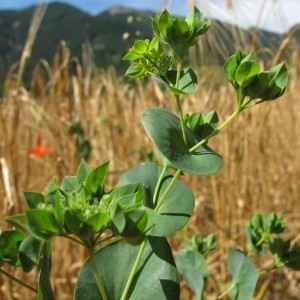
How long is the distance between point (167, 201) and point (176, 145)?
0.06 metres

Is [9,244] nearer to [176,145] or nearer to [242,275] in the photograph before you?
[176,145]

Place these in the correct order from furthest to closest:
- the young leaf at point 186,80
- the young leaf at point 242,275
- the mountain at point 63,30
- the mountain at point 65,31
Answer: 1. the mountain at point 63,30
2. the mountain at point 65,31
3. the young leaf at point 242,275
4. the young leaf at point 186,80

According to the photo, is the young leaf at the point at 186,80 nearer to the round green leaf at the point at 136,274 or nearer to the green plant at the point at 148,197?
the green plant at the point at 148,197

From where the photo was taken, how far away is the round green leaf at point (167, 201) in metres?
0.39

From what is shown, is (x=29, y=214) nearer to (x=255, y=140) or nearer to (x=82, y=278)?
(x=82, y=278)

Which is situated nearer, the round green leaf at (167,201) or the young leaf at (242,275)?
the round green leaf at (167,201)

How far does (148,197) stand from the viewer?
0.44m

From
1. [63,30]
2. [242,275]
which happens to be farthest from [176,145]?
[63,30]

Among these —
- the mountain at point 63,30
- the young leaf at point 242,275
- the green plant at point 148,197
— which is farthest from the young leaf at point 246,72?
the mountain at point 63,30

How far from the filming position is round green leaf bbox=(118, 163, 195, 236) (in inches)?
15.3

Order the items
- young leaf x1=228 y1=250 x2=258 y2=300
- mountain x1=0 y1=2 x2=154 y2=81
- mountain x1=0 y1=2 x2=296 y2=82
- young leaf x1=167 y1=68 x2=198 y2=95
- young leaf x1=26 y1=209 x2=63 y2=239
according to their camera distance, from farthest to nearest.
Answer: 1. mountain x1=0 y1=2 x2=154 y2=81
2. mountain x1=0 y1=2 x2=296 y2=82
3. young leaf x1=228 y1=250 x2=258 y2=300
4. young leaf x1=167 y1=68 x2=198 y2=95
5. young leaf x1=26 y1=209 x2=63 y2=239

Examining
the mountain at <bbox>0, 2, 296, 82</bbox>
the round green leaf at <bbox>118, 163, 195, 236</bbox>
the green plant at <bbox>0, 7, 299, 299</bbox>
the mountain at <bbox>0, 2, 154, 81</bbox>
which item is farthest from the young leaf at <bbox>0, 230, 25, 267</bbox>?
the mountain at <bbox>0, 2, 154, 81</bbox>

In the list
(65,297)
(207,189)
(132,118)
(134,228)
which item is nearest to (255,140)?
(207,189)

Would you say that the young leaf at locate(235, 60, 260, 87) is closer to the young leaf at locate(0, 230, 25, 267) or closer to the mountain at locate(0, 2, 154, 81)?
the young leaf at locate(0, 230, 25, 267)
